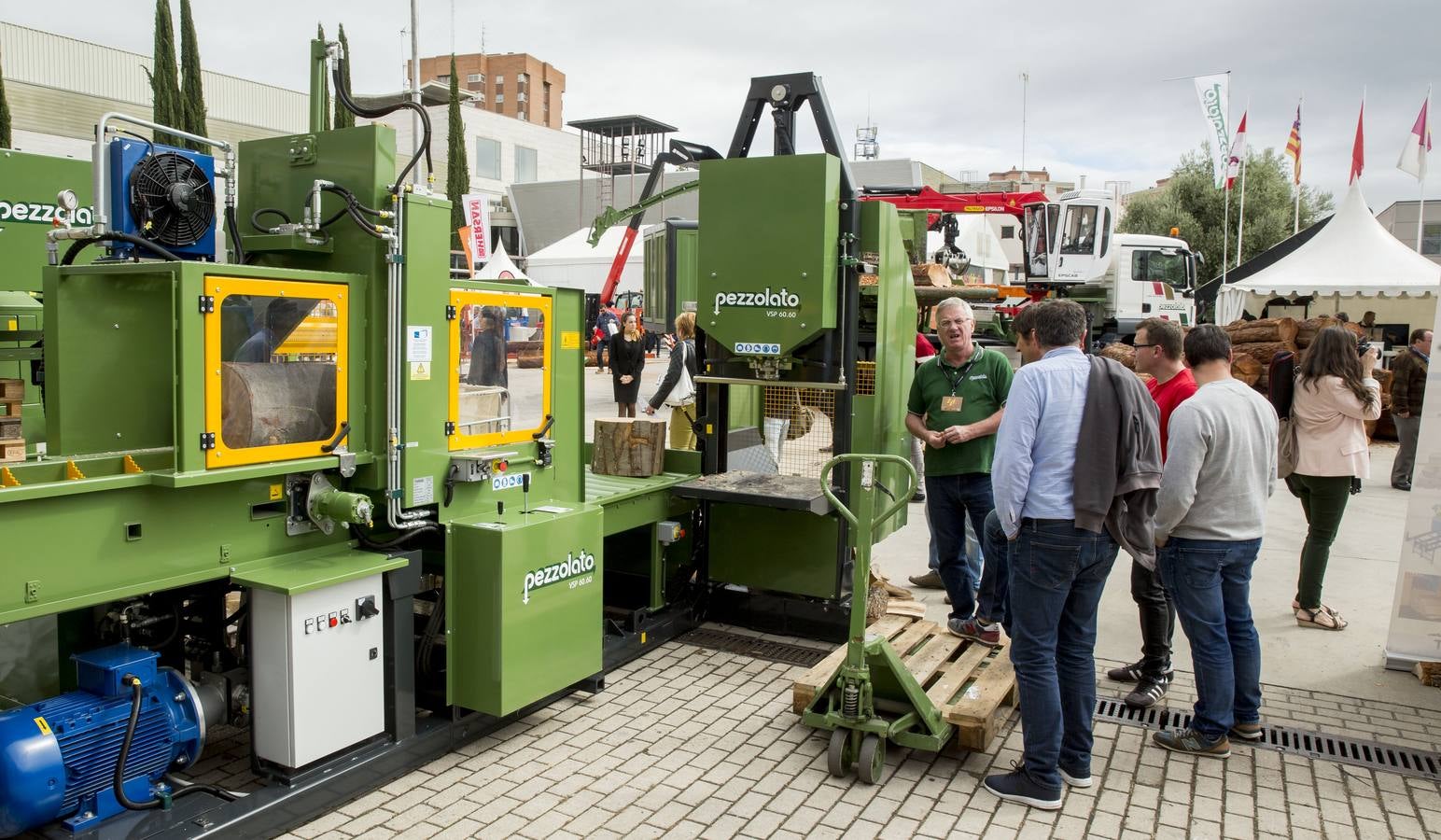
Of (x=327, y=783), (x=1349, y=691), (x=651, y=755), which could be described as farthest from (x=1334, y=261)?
(x=327, y=783)

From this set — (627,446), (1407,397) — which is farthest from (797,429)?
(1407,397)

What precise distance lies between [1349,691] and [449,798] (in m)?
4.41

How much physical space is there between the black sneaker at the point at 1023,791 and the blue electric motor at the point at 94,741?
2.97m

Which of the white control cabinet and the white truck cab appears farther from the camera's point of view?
the white truck cab

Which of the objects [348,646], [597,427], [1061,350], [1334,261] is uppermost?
[1334,261]

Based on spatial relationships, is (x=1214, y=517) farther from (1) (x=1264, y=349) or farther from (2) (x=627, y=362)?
(1) (x=1264, y=349)

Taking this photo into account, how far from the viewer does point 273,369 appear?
3670 millimetres

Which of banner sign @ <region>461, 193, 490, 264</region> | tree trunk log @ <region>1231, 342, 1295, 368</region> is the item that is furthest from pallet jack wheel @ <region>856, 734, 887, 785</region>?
banner sign @ <region>461, 193, 490, 264</region>

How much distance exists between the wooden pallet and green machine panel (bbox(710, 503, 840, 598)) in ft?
1.53

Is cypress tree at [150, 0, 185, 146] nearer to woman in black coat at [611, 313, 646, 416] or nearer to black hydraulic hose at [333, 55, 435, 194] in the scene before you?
woman in black coat at [611, 313, 646, 416]

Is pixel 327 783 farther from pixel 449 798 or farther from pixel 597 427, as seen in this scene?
pixel 597 427

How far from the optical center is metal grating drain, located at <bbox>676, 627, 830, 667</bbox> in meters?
5.61

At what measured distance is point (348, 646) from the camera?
12.4 ft

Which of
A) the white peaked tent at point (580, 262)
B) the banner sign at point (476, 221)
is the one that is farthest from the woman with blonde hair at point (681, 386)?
the white peaked tent at point (580, 262)
